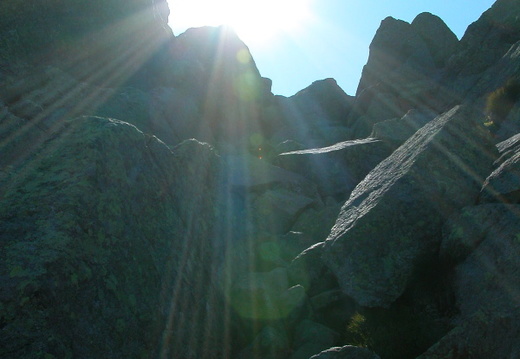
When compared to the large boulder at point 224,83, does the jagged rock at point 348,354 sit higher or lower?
lower

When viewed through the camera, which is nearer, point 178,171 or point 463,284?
point 463,284

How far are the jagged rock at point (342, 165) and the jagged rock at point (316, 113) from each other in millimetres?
23972

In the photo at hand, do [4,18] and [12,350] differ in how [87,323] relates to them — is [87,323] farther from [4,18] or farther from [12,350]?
[4,18]

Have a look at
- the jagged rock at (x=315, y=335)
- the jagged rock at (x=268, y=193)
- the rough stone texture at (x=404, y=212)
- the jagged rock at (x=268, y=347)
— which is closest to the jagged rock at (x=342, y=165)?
the jagged rock at (x=268, y=193)

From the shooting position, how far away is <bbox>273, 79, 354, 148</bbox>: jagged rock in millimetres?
51125

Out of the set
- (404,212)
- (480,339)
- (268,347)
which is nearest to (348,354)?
(268,347)

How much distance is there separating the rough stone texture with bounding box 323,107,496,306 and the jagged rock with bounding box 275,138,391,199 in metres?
10.8

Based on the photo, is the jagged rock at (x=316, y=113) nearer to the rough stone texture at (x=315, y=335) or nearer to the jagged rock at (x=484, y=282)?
the jagged rock at (x=484, y=282)

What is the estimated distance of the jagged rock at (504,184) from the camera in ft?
34.2

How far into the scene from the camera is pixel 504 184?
10797 mm

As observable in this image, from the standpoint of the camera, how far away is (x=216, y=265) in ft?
35.7

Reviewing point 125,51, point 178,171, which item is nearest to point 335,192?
point 178,171

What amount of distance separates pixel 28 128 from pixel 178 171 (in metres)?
9.98

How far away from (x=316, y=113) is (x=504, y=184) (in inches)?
2053
